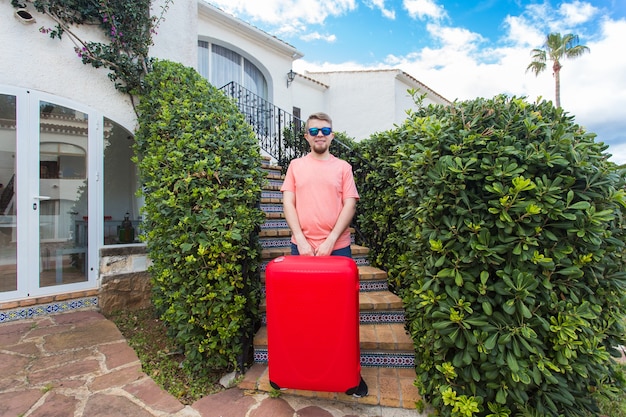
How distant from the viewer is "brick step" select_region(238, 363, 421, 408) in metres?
1.96

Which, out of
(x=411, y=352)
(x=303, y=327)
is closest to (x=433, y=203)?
(x=303, y=327)

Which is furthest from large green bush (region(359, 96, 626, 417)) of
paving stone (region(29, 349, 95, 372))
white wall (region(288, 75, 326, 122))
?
white wall (region(288, 75, 326, 122))

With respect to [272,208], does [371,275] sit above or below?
below

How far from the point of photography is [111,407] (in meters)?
1.88

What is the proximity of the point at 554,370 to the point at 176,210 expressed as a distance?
8.34 ft

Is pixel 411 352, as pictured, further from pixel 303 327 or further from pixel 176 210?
pixel 176 210

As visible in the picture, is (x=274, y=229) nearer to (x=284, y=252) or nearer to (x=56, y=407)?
(x=284, y=252)

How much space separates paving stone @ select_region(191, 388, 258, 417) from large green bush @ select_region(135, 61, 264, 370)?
206mm


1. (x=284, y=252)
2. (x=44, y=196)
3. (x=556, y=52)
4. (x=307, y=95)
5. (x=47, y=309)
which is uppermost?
(x=556, y=52)

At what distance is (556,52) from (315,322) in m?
27.6

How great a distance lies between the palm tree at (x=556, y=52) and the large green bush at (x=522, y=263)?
2422 centimetres

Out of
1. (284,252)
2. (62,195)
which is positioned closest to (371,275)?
(284,252)

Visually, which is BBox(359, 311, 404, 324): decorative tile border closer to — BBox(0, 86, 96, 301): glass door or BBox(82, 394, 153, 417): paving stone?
BBox(82, 394, 153, 417): paving stone

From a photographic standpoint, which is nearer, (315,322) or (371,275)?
(315,322)
